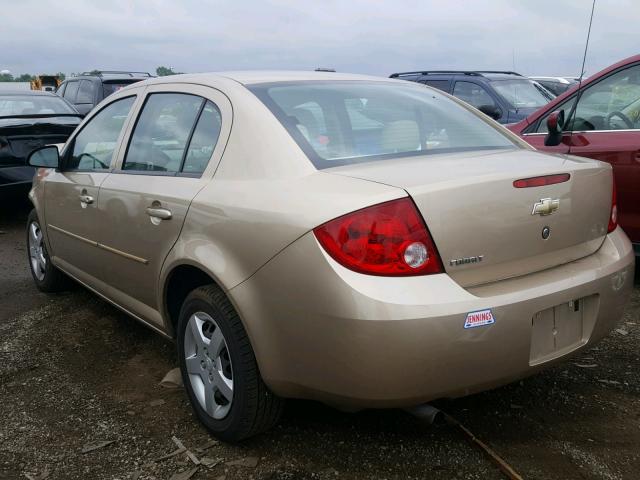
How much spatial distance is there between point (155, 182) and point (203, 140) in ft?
1.11

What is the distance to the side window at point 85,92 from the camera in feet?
43.2

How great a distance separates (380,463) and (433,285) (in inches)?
32.3

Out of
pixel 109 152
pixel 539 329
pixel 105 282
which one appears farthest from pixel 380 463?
pixel 109 152

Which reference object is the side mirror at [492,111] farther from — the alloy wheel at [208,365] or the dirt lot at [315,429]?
the alloy wheel at [208,365]

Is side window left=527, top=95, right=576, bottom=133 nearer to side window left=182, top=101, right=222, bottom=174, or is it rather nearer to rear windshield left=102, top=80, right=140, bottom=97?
side window left=182, top=101, right=222, bottom=174

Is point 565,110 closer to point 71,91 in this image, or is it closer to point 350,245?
point 350,245

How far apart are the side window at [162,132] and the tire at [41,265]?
166 cm

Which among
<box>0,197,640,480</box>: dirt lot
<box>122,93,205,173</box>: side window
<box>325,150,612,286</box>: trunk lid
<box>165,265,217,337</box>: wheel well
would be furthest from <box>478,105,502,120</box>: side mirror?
<box>165,265,217,337</box>: wheel well

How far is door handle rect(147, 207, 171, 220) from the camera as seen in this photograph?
2.92 m

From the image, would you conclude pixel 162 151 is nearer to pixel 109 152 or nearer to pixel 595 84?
pixel 109 152

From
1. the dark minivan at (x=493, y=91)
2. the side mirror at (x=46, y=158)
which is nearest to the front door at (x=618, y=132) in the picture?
the side mirror at (x=46, y=158)

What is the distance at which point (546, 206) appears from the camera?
244 centimetres

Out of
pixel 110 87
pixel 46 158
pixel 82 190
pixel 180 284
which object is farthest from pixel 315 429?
pixel 110 87

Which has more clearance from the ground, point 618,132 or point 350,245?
point 350,245
